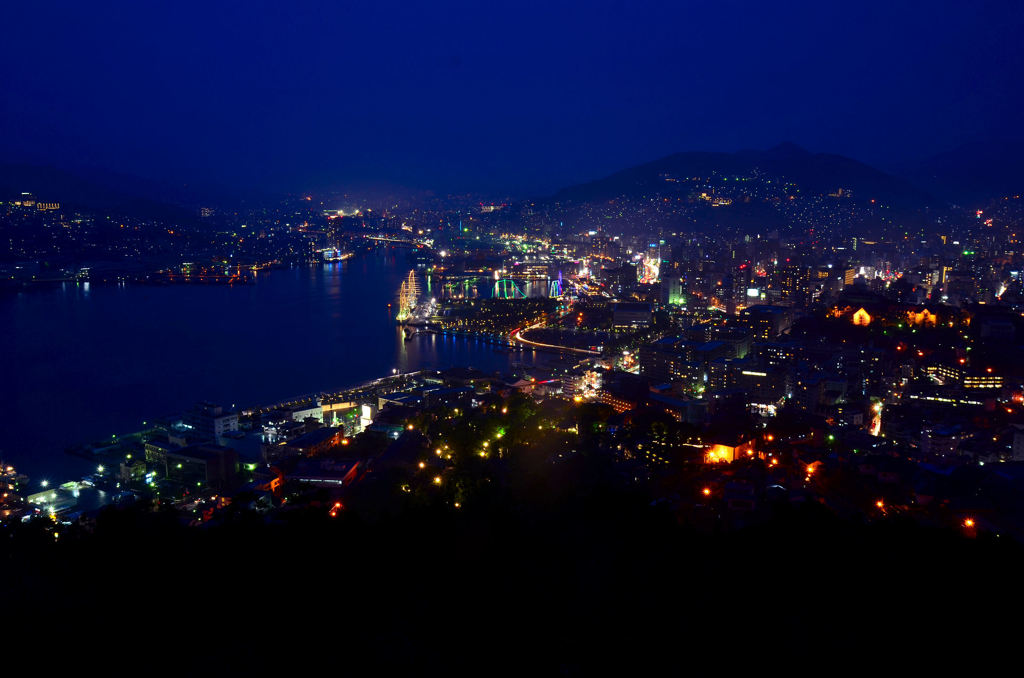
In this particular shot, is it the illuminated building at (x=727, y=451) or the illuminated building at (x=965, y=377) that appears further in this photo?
the illuminated building at (x=965, y=377)

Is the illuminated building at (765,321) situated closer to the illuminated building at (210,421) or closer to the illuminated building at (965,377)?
the illuminated building at (965,377)

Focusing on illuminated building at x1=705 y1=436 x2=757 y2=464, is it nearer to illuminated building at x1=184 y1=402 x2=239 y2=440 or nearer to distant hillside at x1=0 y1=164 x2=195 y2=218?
illuminated building at x1=184 y1=402 x2=239 y2=440

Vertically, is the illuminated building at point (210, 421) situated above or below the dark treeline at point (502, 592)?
below

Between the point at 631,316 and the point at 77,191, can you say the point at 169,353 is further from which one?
the point at 77,191

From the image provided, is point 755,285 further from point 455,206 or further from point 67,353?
point 455,206

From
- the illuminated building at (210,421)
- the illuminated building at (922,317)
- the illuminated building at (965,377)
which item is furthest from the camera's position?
the illuminated building at (922,317)

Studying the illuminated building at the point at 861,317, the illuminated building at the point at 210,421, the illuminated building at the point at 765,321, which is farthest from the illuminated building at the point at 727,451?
the illuminated building at the point at 861,317

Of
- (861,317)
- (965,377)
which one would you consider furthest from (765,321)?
(965,377)

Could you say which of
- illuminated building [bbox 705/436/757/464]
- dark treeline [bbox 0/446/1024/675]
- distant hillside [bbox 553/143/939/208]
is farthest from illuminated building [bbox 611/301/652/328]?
distant hillside [bbox 553/143/939/208]
